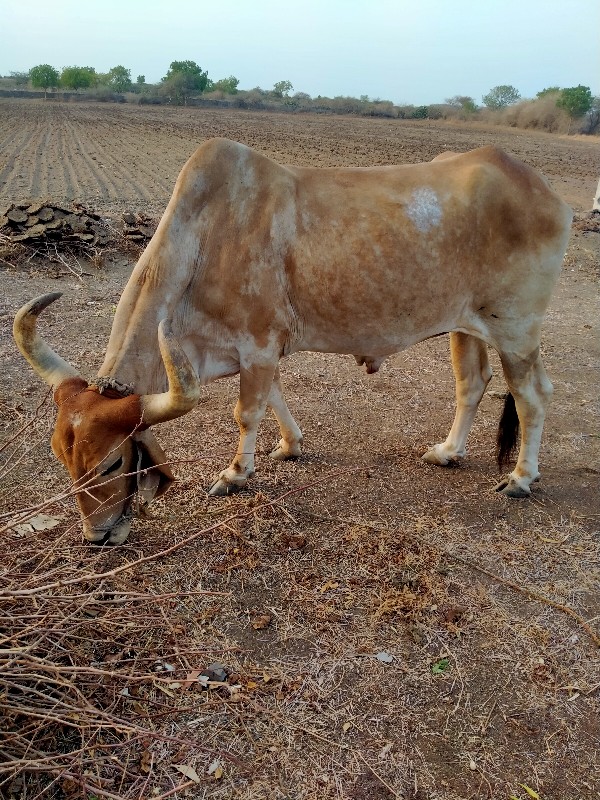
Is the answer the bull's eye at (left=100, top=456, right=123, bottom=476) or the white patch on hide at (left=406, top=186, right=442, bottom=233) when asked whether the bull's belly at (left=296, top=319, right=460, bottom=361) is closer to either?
the white patch on hide at (left=406, top=186, right=442, bottom=233)

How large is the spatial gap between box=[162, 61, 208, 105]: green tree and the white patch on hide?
64083 millimetres

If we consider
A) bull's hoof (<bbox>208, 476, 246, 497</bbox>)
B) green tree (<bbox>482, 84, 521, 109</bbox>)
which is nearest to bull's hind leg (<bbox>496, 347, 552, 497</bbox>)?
bull's hoof (<bbox>208, 476, 246, 497</bbox>)

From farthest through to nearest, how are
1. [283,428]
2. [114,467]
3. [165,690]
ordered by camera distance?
1. [283,428]
2. [114,467]
3. [165,690]

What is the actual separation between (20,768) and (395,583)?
89.0 inches

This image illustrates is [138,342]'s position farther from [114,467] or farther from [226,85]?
[226,85]

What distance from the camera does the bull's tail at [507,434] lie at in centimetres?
502

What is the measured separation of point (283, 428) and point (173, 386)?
2.02 meters

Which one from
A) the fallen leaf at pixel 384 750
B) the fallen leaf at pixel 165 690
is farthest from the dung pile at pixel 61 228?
the fallen leaf at pixel 384 750

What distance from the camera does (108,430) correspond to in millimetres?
3523

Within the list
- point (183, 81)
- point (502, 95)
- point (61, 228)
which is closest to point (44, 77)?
point (183, 81)

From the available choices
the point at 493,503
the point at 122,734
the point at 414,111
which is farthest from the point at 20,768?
the point at 414,111

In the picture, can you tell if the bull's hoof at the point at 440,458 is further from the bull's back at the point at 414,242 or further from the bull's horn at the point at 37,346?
the bull's horn at the point at 37,346

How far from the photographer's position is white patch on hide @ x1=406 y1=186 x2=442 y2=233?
4.49m

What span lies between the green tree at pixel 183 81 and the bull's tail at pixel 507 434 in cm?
6438
